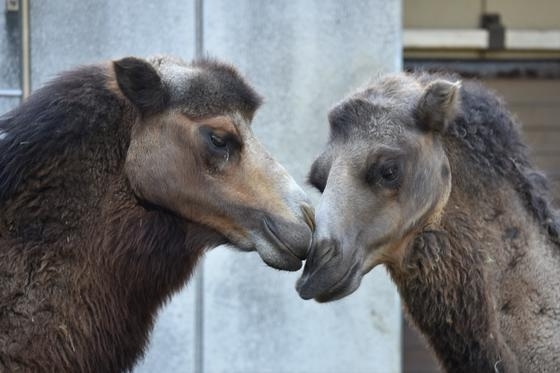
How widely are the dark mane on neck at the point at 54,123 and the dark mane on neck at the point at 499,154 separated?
4.47 feet

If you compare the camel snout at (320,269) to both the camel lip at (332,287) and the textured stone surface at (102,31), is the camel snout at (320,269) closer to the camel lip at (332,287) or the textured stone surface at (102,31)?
the camel lip at (332,287)

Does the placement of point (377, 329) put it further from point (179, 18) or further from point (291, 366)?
point (179, 18)

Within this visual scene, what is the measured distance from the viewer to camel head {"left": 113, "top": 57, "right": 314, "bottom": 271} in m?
4.68

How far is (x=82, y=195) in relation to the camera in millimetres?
4586

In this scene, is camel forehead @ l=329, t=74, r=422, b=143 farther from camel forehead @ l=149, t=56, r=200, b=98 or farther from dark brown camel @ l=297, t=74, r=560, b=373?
camel forehead @ l=149, t=56, r=200, b=98

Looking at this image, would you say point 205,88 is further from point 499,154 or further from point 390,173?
point 499,154

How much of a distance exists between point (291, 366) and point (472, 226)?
2927mm

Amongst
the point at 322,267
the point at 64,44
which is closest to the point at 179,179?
the point at 322,267

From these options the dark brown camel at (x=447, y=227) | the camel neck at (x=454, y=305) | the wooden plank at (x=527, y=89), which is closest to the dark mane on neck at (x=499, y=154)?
the dark brown camel at (x=447, y=227)

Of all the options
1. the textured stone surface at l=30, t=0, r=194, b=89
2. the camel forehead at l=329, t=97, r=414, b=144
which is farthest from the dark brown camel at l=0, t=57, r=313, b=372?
the textured stone surface at l=30, t=0, r=194, b=89

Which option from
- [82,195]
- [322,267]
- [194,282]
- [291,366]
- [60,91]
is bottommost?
[291,366]

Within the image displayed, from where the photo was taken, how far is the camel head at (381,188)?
4.97 metres

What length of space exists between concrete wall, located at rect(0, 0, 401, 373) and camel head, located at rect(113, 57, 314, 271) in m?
2.81

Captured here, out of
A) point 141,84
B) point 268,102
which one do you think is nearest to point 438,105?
point 141,84
